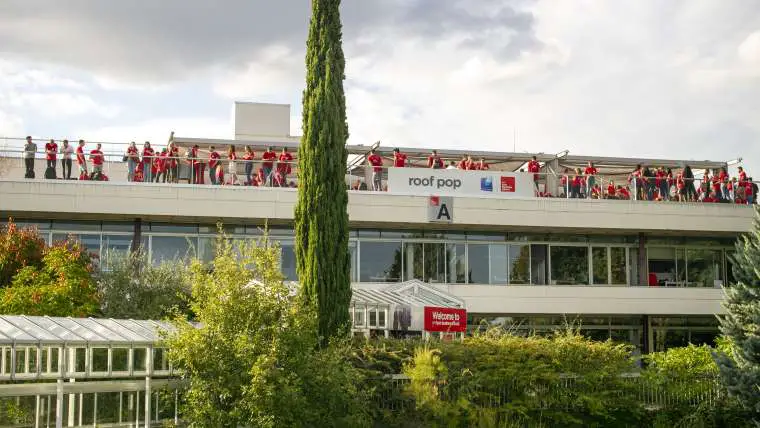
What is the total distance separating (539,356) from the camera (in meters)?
23.8

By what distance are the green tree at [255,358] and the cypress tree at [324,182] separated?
1.80 meters

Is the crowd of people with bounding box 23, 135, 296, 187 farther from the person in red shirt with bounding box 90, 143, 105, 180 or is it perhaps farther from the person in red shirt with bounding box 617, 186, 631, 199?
the person in red shirt with bounding box 617, 186, 631, 199

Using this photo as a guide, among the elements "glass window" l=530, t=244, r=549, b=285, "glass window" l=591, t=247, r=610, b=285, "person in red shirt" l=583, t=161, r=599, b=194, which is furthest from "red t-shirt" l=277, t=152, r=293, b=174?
"glass window" l=591, t=247, r=610, b=285

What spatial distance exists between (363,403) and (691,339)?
79.5 feet

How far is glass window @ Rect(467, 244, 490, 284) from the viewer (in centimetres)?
3931

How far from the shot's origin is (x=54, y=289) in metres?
26.6

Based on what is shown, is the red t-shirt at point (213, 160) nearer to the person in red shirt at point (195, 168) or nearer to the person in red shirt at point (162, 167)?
the person in red shirt at point (195, 168)

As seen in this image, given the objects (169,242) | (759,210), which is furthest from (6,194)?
(759,210)

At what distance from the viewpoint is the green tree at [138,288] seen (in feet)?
98.8

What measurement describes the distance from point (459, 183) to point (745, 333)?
13971 millimetres

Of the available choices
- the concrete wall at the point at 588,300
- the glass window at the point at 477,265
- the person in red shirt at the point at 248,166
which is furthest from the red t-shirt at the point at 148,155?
the glass window at the point at 477,265

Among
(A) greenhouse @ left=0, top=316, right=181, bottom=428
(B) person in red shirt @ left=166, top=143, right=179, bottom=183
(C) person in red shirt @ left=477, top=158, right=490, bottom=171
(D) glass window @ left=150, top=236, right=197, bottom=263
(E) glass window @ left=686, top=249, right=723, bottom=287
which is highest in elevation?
(C) person in red shirt @ left=477, top=158, right=490, bottom=171

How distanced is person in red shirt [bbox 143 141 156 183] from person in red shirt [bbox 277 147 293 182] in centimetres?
413

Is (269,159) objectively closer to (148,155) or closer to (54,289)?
(148,155)
